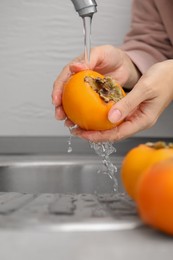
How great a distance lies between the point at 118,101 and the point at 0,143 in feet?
1.65

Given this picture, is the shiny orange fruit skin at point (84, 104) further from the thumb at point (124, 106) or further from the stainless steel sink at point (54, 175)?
the stainless steel sink at point (54, 175)

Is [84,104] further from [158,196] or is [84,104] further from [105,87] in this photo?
[158,196]

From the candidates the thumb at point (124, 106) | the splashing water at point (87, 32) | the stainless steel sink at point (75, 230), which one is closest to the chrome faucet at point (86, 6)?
the splashing water at point (87, 32)

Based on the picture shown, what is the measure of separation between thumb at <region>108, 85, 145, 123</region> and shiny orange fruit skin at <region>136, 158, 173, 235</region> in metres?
0.39

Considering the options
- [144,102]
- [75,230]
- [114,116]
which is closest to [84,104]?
[114,116]

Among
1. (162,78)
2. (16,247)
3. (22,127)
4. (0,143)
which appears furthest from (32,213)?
(22,127)

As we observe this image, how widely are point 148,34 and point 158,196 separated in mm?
986

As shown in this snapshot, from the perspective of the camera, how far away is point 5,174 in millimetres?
1069

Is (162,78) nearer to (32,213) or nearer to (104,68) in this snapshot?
(104,68)

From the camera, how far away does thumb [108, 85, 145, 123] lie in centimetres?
79

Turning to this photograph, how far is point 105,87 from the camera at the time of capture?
2.66 ft

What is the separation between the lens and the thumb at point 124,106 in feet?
2.59

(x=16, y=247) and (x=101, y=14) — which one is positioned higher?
(x=101, y=14)

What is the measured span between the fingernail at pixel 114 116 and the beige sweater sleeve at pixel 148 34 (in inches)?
19.7
